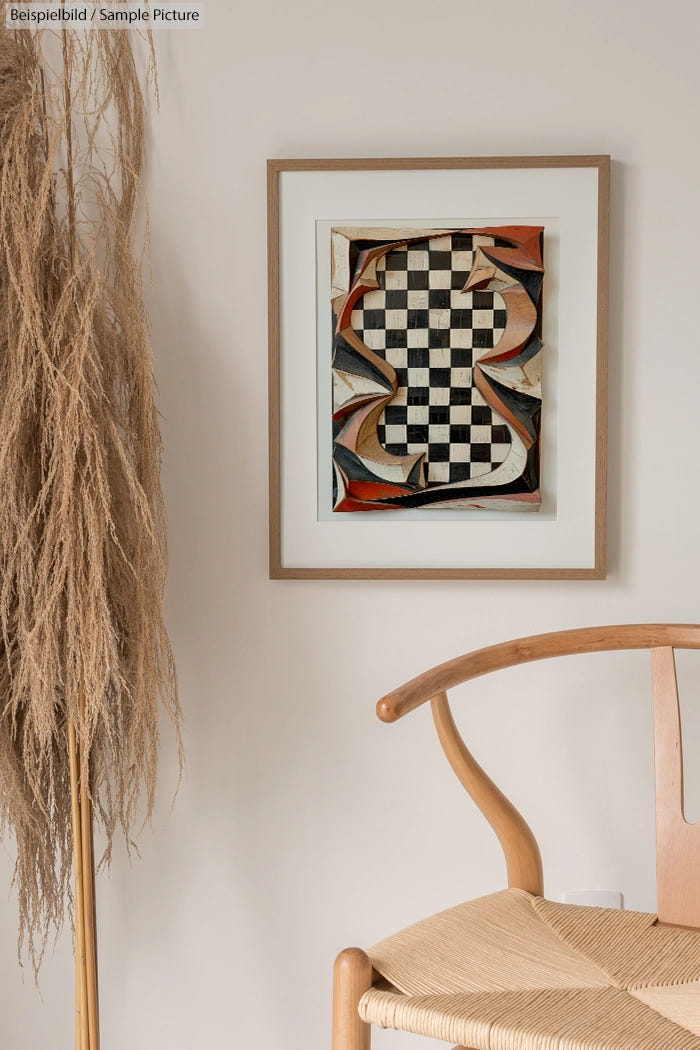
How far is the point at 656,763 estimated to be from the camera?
124 cm

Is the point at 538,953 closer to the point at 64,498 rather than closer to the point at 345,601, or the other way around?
the point at 345,601


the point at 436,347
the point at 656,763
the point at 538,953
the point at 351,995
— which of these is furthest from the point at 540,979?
the point at 436,347

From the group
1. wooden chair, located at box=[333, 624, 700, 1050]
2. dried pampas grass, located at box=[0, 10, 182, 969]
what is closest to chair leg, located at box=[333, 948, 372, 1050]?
wooden chair, located at box=[333, 624, 700, 1050]

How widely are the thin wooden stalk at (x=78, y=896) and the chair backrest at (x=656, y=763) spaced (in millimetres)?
465

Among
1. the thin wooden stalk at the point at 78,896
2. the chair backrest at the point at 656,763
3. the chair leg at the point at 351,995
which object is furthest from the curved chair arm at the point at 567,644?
the thin wooden stalk at the point at 78,896

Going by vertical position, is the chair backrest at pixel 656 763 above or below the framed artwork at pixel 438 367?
below

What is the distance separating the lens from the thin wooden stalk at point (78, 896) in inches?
47.5

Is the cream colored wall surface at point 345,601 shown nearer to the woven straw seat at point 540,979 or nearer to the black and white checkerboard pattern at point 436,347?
the black and white checkerboard pattern at point 436,347

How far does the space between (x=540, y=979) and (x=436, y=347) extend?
917 millimetres

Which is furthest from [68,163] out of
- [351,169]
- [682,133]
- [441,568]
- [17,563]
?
[682,133]

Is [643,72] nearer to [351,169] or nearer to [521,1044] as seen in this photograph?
[351,169]

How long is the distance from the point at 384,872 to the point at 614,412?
86 cm

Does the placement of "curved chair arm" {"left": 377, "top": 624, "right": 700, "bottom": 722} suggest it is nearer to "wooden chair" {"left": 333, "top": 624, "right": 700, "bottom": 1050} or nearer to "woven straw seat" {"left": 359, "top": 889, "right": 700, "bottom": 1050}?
"wooden chair" {"left": 333, "top": 624, "right": 700, "bottom": 1050}

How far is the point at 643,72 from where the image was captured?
4.69 feet
